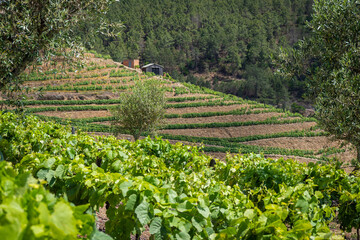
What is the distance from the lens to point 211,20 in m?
145

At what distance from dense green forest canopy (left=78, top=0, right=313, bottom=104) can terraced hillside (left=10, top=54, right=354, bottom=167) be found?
40.1 meters

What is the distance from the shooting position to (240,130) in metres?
38.6

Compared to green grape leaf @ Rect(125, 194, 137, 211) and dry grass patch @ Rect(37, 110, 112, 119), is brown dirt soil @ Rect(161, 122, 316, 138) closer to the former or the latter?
dry grass patch @ Rect(37, 110, 112, 119)

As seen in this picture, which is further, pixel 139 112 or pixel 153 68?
pixel 153 68

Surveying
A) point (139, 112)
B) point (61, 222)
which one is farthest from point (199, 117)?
point (61, 222)

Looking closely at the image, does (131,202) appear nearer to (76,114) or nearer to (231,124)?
(231,124)

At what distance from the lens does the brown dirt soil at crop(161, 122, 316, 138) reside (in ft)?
121

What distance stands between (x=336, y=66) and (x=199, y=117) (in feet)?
105

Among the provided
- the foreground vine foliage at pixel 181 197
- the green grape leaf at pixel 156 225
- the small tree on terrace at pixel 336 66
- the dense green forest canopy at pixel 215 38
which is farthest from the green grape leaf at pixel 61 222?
the dense green forest canopy at pixel 215 38

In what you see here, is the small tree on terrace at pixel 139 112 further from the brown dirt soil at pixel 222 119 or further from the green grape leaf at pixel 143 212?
the brown dirt soil at pixel 222 119

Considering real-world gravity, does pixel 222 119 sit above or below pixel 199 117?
below

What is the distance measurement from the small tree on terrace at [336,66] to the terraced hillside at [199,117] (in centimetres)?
1900

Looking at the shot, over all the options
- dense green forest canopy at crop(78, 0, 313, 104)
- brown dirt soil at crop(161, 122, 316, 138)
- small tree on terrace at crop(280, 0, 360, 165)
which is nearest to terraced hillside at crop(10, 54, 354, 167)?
brown dirt soil at crop(161, 122, 316, 138)

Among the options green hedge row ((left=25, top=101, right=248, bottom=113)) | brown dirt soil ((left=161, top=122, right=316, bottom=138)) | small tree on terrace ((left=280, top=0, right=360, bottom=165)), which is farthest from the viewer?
green hedge row ((left=25, top=101, right=248, bottom=113))
